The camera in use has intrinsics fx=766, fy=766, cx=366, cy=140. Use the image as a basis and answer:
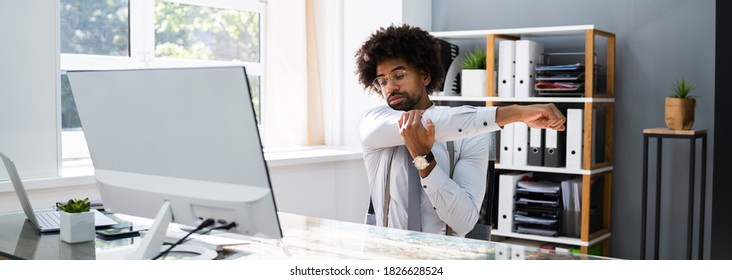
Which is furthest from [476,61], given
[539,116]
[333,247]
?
[333,247]

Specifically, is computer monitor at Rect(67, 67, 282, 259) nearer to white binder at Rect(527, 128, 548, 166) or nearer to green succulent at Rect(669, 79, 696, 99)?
white binder at Rect(527, 128, 548, 166)

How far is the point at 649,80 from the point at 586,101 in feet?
1.48

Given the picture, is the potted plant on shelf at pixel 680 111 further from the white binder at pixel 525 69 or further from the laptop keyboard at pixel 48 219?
the laptop keyboard at pixel 48 219

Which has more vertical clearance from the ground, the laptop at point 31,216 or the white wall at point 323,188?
the laptop at point 31,216

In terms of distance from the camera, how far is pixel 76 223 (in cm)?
186

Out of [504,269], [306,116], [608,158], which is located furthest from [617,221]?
[504,269]

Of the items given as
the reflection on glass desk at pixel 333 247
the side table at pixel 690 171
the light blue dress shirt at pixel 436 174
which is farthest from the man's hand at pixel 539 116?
the side table at pixel 690 171

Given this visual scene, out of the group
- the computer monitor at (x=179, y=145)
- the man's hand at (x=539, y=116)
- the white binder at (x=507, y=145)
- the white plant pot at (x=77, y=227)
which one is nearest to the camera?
the computer monitor at (x=179, y=145)

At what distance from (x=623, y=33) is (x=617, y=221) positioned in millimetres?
977

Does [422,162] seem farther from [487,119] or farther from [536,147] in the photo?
[536,147]

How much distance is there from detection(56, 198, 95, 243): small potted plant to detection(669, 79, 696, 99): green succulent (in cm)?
270

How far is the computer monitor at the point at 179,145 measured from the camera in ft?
4.66

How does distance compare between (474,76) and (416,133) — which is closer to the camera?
(416,133)

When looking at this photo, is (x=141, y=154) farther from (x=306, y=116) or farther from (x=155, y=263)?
(x=306, y=116)
